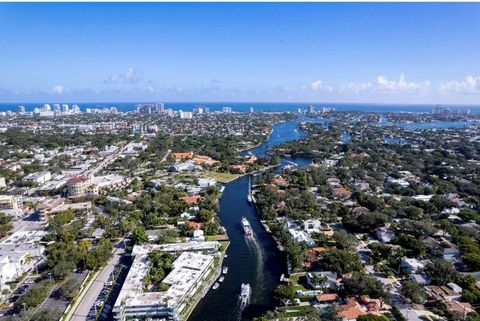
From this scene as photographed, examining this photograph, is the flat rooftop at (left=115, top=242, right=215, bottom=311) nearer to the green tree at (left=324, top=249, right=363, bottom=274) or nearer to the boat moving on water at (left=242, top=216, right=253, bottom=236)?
the boat moving on water at (left=242, top=216, right=253, bottom=236)

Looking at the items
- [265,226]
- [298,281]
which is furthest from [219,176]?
[298,281]

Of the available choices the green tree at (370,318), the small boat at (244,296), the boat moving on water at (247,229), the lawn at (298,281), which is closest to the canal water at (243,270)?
the small boat at (244,296)

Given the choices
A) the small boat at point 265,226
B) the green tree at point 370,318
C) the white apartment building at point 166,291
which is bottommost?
the small boat at point 265,226

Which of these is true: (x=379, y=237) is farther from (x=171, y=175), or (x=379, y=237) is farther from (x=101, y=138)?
(x=101, y=138)

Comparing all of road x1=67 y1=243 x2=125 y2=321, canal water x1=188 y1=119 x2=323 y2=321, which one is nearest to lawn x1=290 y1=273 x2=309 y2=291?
canal water x1=188 y1=119 x2=323 y2=321

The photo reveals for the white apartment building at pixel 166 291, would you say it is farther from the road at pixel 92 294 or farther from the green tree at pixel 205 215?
the green tree at pixel 205 215

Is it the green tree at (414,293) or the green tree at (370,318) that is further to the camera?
the green tree at (414,293)
